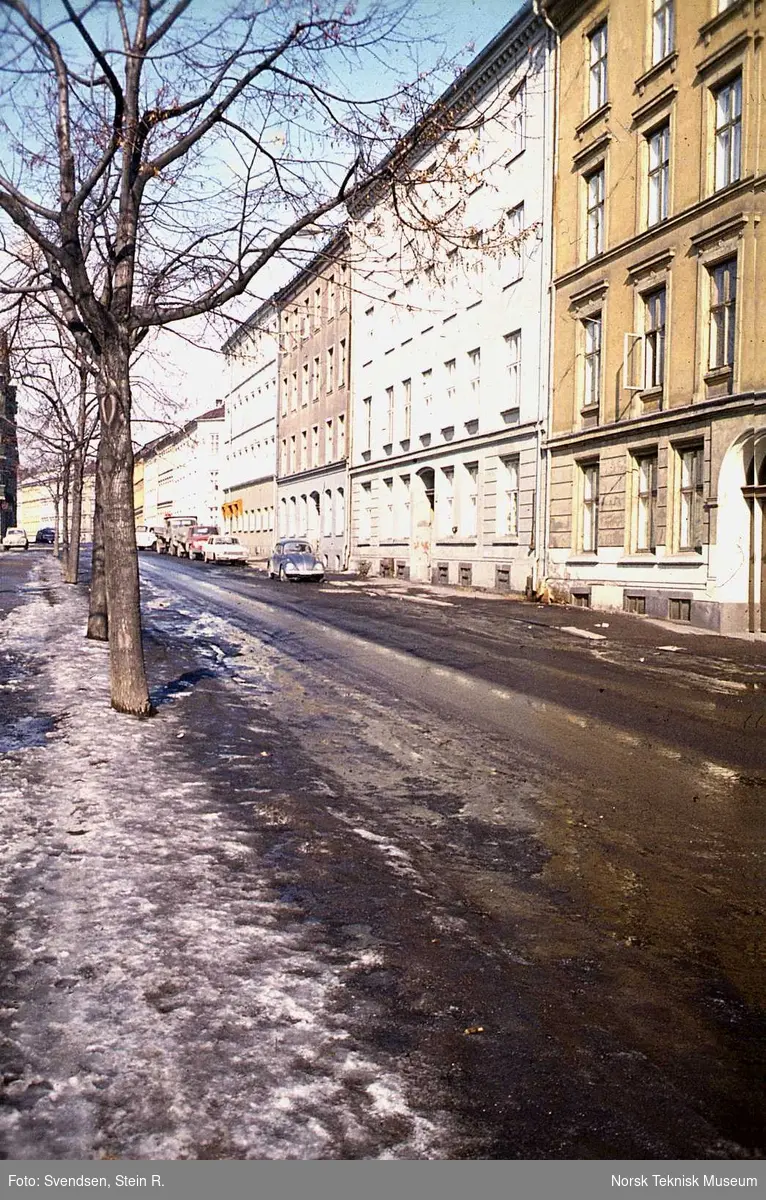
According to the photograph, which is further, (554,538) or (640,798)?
(554,538)

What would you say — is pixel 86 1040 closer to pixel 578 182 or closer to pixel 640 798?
pixel 640 798

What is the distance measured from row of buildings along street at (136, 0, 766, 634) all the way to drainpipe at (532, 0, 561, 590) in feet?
0.21

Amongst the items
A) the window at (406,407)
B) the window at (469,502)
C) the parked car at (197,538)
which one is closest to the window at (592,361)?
the window at (469,502)

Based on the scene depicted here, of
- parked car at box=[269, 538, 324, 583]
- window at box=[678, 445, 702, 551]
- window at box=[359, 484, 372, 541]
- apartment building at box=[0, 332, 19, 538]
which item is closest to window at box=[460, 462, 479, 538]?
parked car at box=[269, 538, 324, 583]

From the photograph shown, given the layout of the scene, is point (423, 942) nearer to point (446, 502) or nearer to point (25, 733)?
point (25, 733)

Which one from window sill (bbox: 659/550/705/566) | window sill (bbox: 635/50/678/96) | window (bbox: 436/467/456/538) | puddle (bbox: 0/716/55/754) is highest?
window sill (bbox: 635/50/678/96)

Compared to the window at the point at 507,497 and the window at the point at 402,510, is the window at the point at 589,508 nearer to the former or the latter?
the window at the point at 507,497

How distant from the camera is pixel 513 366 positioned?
30641 mm

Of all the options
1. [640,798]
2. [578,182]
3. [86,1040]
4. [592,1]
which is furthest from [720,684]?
[592,1]

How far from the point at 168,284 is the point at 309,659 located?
5320mm

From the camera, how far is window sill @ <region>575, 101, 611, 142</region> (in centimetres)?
2498

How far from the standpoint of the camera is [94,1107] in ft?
9.77

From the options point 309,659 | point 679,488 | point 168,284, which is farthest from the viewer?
point 679,488

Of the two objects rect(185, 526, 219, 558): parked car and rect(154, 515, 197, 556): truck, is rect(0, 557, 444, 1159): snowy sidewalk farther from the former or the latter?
rect(154, 515, 197, 556): truck
